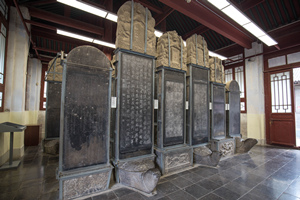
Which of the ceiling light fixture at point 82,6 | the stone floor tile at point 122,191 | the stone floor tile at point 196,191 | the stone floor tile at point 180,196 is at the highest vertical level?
the ceiling light fixture at point 82,6

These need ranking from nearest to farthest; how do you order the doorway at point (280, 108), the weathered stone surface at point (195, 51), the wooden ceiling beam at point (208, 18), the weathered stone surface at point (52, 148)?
the wooden ceiling beam at point (208, 18), the weathered stone surface at point (195, 51), the weathered stone surface at point (52, 148), the doorway at point (280, 108)

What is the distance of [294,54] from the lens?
219 inches

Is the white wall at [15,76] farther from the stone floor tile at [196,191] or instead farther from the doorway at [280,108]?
the doorway at [280,108]

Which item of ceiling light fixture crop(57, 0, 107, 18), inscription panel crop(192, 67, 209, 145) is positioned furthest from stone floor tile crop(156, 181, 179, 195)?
ceiling light fixture crop(57, 0, 107, 18)

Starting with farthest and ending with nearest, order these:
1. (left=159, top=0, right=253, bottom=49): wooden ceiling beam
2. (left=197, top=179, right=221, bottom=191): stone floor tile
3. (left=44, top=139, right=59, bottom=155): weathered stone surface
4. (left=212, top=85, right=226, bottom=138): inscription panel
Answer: (left=212, top=85, right=226, bottom=138): inscription panel < (left=44, top=139, right=59, bottom=155): weathered stone surface < (left=159, top=0, right=253, bottom=49): wooden ceiling beam < (left=197, top=179, right=221, bottom=191): stone floor tile

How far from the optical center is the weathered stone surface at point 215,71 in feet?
15.6

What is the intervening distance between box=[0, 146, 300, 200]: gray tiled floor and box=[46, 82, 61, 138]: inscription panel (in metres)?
1.09

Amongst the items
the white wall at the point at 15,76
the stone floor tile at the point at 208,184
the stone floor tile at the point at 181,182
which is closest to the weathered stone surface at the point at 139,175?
the stone floor tile at the point at 181,182

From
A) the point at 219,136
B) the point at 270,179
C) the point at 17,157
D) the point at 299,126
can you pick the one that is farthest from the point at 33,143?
the point at 299,126

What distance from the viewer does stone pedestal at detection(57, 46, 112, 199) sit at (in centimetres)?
229

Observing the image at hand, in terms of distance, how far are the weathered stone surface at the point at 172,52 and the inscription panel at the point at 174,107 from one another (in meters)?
0.22

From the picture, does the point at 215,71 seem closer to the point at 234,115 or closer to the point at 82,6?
the point at 234,115

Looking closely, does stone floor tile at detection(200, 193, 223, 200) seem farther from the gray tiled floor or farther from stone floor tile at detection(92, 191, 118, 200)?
stone floor tile at detection(92, 191, 118, 200)

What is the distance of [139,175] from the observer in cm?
244
